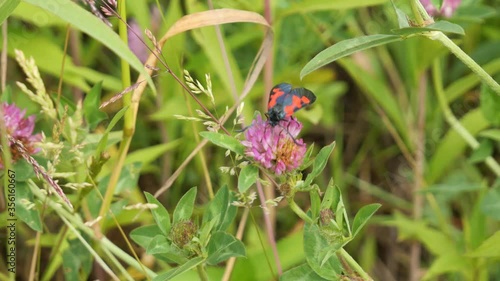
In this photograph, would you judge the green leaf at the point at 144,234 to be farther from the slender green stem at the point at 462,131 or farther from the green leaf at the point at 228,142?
the slender green stem at the point at 462,131

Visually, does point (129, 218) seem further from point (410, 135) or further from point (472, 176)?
point (472, 176)

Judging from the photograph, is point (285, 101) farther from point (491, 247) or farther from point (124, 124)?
point (491, 247)

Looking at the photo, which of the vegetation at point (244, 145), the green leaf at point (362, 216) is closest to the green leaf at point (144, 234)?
the vegetation at point (244, 145)

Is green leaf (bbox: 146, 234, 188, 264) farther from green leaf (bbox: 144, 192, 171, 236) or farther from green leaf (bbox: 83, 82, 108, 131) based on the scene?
green leaf (bbox: 83, 82, 108, 131)

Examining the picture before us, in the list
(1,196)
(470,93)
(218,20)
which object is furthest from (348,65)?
(1,196)

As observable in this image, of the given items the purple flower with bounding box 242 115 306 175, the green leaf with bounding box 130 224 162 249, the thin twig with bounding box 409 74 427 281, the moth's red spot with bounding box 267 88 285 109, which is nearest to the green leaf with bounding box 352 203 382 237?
the purple flower with bounding box 242 115 306 175
